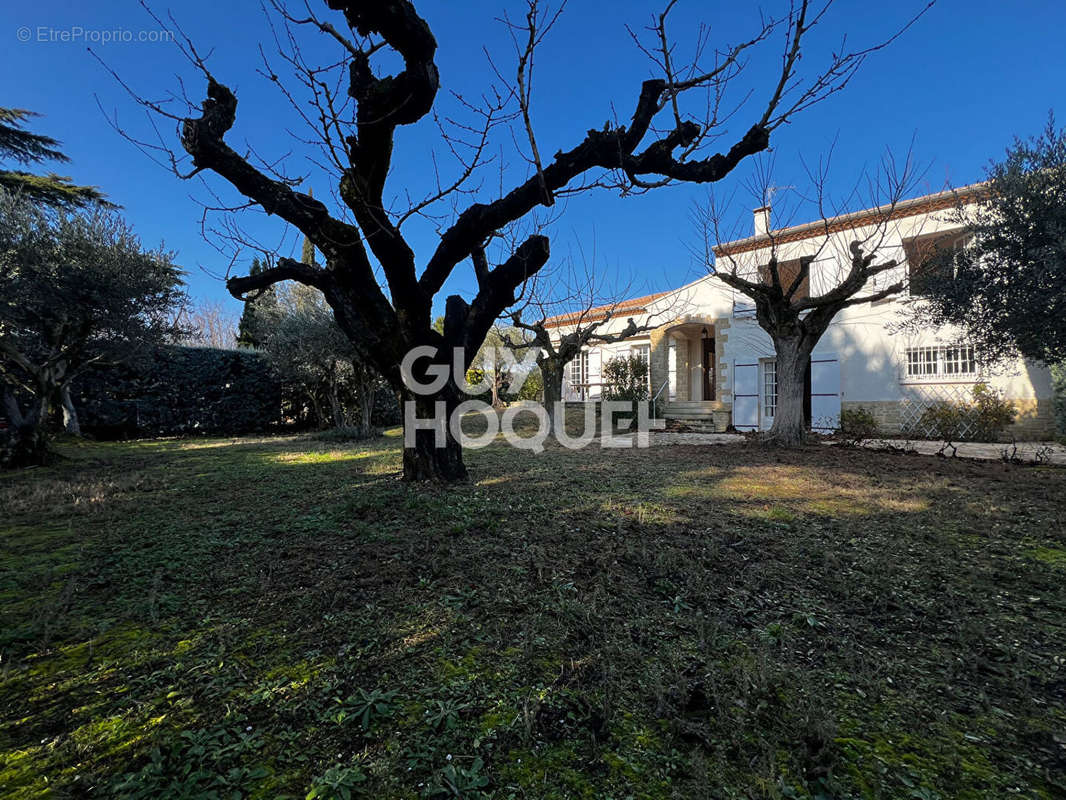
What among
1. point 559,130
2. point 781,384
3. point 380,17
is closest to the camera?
point 380,17

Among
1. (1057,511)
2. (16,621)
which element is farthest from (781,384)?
(16,621)

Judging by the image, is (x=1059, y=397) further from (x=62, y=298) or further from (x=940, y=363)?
(x=62, y=298)

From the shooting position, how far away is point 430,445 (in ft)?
15.9

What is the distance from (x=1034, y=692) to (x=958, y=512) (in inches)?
126

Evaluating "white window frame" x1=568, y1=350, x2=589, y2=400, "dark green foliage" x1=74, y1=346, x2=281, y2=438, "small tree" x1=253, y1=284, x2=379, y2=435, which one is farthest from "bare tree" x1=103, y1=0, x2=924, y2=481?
"white window frame" x1=568, y1=350, x2=589, y2=400

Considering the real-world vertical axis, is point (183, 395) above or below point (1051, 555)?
above

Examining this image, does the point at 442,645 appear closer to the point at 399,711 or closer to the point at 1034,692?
the point at 399,711

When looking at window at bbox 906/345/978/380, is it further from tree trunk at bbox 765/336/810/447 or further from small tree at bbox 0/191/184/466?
small tree at bbox 0/191/184/466

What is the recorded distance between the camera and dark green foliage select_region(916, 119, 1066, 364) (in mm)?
5414

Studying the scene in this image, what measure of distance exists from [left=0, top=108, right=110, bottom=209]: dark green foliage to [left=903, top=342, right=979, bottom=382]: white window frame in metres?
20.8

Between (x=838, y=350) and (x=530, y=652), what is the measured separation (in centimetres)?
1372

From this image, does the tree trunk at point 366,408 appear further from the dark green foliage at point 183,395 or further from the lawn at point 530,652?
the lawn at point 530,652

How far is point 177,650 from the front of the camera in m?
1.85

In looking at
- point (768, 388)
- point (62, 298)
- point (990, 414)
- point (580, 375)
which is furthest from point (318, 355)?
point (990, 414)
